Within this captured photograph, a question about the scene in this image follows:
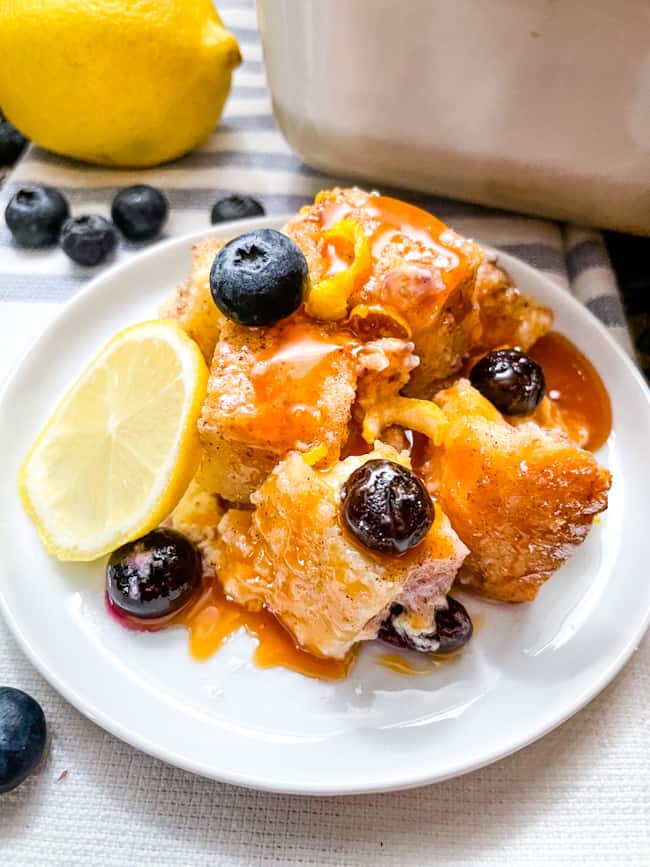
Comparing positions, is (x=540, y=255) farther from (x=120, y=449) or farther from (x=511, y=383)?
(x=120, y=449)

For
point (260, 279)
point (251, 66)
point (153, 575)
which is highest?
point (260, 279)

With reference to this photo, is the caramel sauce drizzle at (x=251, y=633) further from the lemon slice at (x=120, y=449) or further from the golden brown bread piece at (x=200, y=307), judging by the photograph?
the golden brown bread piece at (x=200, y=307)

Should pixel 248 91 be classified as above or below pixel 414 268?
below

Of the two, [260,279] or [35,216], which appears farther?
[35,216]

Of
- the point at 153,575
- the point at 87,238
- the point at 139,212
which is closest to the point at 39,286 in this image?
the point at 87,238

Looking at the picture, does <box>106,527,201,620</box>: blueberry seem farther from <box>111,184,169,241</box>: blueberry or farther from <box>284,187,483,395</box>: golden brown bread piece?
<box>111,184,169,241</box>: blueberry

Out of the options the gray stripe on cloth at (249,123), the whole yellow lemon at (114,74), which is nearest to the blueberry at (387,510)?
the whole yellow lemon at (114,74)
